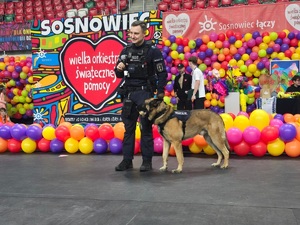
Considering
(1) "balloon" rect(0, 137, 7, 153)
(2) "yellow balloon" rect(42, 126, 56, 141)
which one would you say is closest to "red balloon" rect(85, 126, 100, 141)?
(2) "yellow balloon" rect(42, 126, 56, 141)

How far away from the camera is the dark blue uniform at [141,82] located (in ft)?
14.4

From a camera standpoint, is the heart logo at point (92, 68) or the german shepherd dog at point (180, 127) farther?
the heart logo at point (92, 68)

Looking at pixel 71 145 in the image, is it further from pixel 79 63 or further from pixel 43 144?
pixel 79 63

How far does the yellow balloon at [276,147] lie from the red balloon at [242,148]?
0.30m

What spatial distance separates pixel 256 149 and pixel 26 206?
323 centimetres

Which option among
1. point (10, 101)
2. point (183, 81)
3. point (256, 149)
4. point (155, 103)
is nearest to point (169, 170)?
point (155, 103)

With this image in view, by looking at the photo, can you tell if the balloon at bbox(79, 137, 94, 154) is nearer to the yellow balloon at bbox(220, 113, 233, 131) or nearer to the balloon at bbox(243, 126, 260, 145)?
the yellow balloon at bbox(220, 113, 233, 131)

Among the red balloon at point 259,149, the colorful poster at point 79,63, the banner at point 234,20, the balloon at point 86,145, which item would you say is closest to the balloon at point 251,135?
the red balloon at point 259,149

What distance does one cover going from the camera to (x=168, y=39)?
30.8ft

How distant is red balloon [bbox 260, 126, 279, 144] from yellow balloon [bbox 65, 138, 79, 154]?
2.82m

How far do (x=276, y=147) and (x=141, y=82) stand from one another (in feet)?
6.96

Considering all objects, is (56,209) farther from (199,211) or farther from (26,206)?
(199,211)

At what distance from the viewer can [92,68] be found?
782 cm

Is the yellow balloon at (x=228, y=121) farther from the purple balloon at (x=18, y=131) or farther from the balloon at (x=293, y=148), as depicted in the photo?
the purple balloon at (x=18, y=131)
